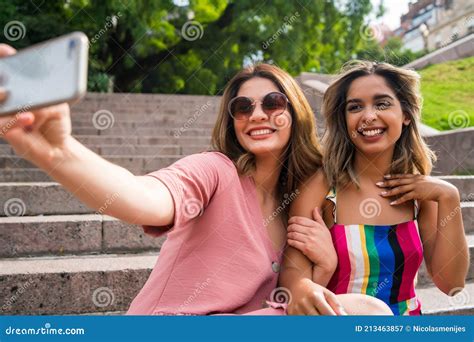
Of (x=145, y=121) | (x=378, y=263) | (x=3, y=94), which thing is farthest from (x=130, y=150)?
(x=3, y=94)

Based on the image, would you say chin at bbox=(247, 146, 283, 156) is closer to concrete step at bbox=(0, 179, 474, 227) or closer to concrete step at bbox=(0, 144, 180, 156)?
concrete step at bbox=(0, 179, 474, 227)

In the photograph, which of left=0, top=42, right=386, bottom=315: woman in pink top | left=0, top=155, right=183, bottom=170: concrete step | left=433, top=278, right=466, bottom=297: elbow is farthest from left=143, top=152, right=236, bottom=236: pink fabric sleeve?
left=0, top=155, right=183, bottom=170: concrete step

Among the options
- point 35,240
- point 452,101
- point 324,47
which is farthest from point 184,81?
point 35,240

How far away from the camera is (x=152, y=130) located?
6.00 metres

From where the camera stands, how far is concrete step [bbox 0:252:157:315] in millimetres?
2162

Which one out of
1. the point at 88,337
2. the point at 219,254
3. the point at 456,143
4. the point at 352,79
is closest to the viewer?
the point at 219,254

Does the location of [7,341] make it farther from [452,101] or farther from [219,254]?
[452,101]

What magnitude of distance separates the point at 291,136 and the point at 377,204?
17.5 inches

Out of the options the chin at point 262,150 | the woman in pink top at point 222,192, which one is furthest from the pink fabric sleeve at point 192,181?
the chin at point 262,150

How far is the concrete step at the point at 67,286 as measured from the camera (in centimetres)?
216

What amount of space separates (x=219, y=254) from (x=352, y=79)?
3.12 feet

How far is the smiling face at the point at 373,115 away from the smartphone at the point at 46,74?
133cm

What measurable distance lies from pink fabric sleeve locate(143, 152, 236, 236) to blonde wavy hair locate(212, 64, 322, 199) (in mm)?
175

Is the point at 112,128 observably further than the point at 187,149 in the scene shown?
Yes
